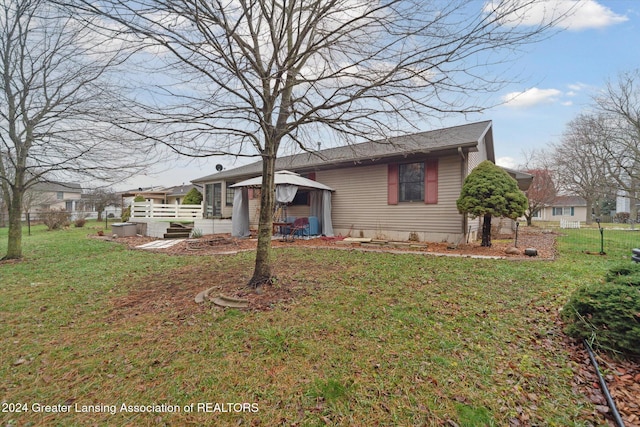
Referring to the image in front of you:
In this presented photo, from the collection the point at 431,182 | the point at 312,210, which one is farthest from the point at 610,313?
the point at 312,210

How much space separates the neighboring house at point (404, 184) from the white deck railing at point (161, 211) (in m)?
6.34

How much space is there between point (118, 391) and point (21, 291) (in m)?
4.38

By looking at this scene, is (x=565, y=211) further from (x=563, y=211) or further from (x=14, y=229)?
(x=14, y=229)

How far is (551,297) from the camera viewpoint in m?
4.05

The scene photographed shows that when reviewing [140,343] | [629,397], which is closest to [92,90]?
[140,343]

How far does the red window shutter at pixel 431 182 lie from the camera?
936 centimetres

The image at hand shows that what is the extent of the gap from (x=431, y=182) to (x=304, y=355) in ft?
26.9

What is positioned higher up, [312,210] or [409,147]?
[409,147]

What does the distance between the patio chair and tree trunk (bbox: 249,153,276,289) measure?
19.5 feet

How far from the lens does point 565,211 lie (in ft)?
135

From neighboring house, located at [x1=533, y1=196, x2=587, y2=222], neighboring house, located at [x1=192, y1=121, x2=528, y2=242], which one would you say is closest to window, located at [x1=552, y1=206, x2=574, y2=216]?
neighboring house, located at [x1=533, y1=196, x2=587, y2=222]

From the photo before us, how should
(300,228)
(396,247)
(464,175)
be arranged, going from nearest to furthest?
(396,247), (464,175), (300,228)

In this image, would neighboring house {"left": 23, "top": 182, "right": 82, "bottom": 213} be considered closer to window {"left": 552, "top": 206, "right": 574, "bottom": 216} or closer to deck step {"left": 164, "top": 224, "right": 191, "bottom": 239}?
deck step {"left": 164, "top": 224, "right": 191, "bottom": 239}

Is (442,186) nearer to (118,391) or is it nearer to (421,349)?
(421,349)
